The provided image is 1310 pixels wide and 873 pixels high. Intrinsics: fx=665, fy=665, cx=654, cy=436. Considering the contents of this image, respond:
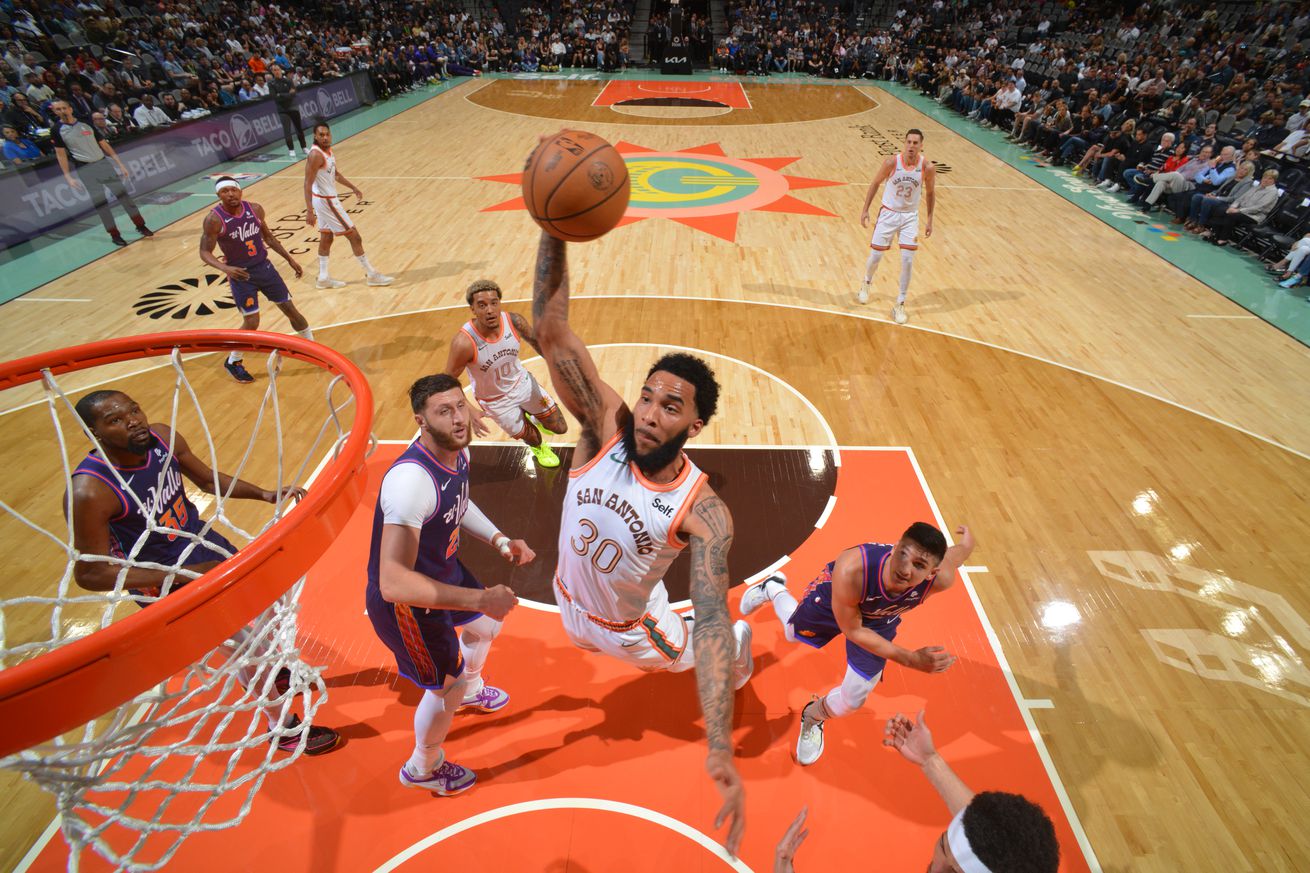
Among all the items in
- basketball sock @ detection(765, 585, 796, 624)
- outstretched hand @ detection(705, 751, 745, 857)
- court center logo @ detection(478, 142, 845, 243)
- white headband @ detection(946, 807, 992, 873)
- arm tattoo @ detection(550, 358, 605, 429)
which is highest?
arm tattoo @ detection(550, 358, 605, 429)

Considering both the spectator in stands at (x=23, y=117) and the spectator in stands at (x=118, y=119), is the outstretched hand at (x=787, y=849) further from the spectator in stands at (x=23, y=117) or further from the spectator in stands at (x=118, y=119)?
the spectator in stands at (x=118, y=119)

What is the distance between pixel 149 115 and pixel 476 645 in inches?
604

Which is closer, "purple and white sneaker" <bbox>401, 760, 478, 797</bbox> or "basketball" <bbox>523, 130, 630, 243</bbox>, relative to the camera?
"basketball" <bbox>523, 130, 630, 243</bbox>

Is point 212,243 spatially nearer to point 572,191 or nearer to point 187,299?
point 187,299

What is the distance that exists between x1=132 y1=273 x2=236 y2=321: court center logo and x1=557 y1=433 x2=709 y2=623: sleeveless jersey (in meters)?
7.53

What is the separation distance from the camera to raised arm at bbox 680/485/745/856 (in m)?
1.92

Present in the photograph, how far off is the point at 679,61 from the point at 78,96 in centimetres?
1971

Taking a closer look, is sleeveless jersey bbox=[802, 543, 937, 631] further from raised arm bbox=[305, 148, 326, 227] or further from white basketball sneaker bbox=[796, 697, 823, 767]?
raised arm bbox=[305, 148, 326, 227]

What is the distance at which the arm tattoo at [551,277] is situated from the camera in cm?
293

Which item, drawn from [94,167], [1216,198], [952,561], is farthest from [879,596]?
[94,167]

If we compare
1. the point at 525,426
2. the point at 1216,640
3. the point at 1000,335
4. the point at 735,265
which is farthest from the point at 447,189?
the point at 1216,640

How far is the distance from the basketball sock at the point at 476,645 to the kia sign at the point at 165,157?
11244 millimetres

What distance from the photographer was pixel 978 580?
4.77 m

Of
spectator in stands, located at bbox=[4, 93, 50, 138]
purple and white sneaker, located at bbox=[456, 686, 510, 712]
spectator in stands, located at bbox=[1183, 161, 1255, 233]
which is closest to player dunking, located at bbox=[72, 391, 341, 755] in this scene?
purple and white sneaker, located at bbox=[456, 686, 510, 712]
